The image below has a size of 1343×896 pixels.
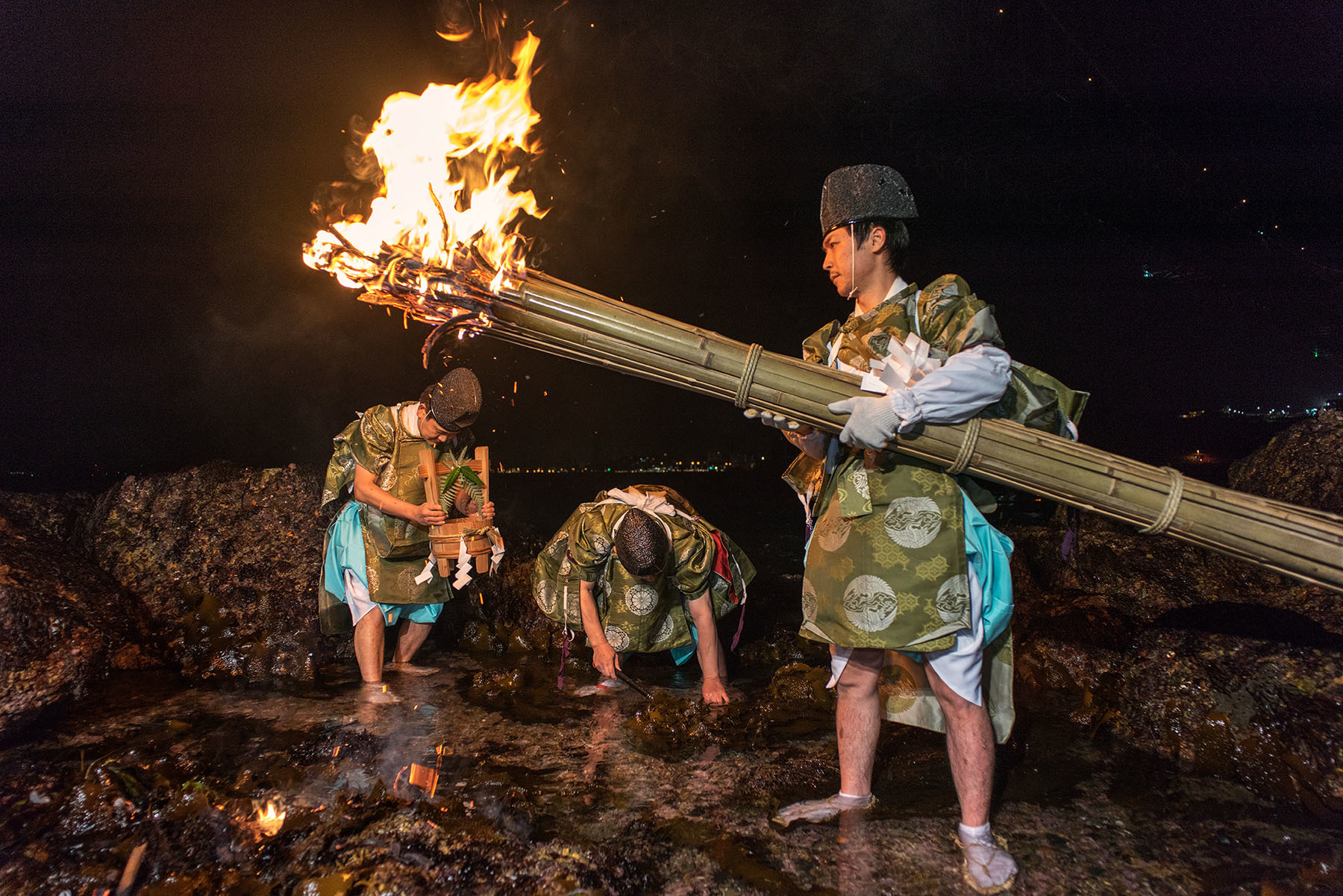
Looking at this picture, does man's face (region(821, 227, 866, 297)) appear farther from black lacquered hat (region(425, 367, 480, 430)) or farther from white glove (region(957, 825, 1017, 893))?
black lacquered hat (region(425, 367, 480, 430))

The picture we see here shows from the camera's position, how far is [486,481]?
4.59 m

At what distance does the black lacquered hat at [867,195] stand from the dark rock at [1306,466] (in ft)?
10.7

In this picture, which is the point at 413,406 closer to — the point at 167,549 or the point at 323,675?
the point at 323,675

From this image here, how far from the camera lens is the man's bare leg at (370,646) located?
4531mm

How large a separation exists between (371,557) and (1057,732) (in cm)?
428

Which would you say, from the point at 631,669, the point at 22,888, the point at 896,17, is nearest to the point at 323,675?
the point at 631,669

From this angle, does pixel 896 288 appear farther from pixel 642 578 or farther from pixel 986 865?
pixel 642 578

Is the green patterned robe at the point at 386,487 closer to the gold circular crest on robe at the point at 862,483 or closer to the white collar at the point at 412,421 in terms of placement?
the white collar at the point at 412,421

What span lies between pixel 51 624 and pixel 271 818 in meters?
2.41

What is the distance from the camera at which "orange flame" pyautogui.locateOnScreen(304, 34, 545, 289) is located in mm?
2787

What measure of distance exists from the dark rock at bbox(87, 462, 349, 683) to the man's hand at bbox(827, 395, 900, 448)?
4428 millimetres

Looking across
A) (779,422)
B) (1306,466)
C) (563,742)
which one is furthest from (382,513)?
(1306,466)

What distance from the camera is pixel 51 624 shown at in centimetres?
396

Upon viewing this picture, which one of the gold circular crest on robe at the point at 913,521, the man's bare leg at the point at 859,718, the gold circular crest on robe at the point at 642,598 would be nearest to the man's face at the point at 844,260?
the gold circular crest on robe at the point at 913,521
